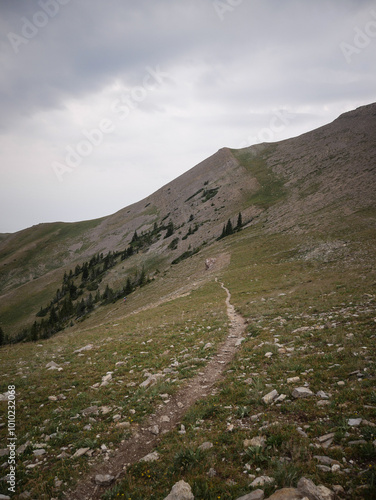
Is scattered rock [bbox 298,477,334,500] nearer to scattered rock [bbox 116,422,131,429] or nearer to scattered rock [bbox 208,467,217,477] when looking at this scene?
scattered rock [bbox 208,467,217,477]

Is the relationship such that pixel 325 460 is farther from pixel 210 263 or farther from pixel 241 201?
pixel 241 201

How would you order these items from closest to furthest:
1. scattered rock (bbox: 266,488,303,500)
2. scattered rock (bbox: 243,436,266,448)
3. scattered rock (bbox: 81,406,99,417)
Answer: scattered rock (bbox: 266,488,303,500) < scattered rock (bbox: 243,436,266,448) < scattered rock (bbox: 81,406,99,417)

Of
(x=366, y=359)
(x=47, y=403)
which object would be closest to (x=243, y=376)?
(x=366, y=359)

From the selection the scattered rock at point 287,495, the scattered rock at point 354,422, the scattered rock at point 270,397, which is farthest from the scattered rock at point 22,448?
the scattered rock at point 354,422

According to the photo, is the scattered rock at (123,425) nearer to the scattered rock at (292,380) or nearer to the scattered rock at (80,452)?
the scattered rock at (80,452)

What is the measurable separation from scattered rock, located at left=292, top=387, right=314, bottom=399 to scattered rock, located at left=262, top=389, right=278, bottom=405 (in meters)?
0.57

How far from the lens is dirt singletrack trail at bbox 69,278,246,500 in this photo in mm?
5832

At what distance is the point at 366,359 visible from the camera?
8633 mm

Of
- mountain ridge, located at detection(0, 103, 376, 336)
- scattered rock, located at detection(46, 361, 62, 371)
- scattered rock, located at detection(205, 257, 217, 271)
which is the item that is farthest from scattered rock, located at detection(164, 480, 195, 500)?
mountain ridge, located at detection(0, 103, 376, 336)

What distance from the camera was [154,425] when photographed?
26.0 feet

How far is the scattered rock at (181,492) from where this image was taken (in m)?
4.80

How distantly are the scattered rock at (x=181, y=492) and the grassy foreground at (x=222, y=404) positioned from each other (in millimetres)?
208

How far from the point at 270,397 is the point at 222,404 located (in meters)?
1.66

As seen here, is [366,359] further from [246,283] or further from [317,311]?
A: [246,283]
